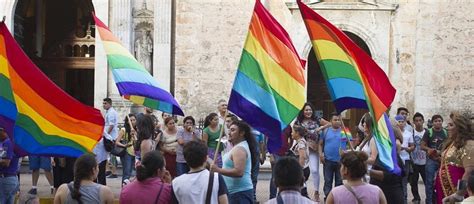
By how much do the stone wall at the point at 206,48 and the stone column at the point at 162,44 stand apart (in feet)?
0.98

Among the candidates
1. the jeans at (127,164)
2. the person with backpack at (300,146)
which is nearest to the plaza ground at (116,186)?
the jeans at (127,164)

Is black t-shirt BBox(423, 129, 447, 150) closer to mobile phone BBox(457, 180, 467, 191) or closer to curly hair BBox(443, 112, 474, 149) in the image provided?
curly hair BBox(443, 112, 474, 149)

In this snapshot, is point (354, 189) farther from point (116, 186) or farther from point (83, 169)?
point (116, 186)

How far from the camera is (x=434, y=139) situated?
14086mm

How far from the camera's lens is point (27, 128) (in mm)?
8922

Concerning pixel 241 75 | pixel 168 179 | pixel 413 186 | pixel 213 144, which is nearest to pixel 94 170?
pixel 168 179

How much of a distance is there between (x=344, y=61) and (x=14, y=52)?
3.65 metres

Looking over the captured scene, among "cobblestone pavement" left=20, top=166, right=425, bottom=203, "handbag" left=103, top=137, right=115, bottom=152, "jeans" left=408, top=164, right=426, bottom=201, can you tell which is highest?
"handbag" left=103, top=137, right=115, bottom=152

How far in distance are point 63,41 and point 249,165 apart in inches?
714

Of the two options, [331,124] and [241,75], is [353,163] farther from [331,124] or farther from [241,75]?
[331,124]

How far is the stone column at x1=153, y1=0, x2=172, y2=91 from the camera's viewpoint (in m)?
21.8

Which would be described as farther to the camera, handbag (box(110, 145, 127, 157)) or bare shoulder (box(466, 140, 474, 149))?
handbag (box(110, 145, 127, 157))

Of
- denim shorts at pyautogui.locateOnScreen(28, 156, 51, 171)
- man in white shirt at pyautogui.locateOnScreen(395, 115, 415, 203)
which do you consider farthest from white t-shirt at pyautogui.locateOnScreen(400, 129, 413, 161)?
denim shorts at pyautogui.locateOnScreen(28, 156, 51, 171)

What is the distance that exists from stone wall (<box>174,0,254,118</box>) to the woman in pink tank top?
14.3 meters
